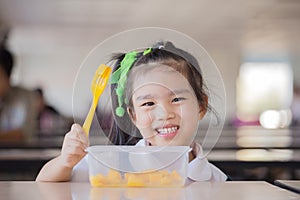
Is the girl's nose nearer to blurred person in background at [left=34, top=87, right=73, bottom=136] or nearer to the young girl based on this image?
the young girl

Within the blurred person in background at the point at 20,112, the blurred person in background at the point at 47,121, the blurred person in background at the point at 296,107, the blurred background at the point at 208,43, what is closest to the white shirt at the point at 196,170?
the blurred background at the point at 208,43

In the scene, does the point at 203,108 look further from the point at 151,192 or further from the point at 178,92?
the point at 151,192

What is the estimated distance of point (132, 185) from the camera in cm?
78

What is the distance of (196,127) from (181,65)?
102 mm

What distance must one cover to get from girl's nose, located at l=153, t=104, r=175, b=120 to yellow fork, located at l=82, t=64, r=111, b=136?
90mm

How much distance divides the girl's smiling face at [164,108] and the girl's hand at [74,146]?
0.08 meters

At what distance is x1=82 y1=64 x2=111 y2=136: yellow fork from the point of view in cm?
83

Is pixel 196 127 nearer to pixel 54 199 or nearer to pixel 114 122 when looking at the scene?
pixel 114 122

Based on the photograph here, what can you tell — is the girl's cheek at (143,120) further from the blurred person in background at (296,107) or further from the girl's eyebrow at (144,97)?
the blurred person in background at (296,107)

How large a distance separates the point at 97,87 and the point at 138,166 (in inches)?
5.4

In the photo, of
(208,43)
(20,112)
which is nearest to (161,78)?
(20,112)

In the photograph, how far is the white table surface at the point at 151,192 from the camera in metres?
0.67

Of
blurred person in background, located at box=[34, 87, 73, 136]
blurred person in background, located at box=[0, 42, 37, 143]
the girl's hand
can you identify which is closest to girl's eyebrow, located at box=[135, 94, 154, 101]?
the girl's hand

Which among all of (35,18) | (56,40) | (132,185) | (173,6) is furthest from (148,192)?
(56,40)
